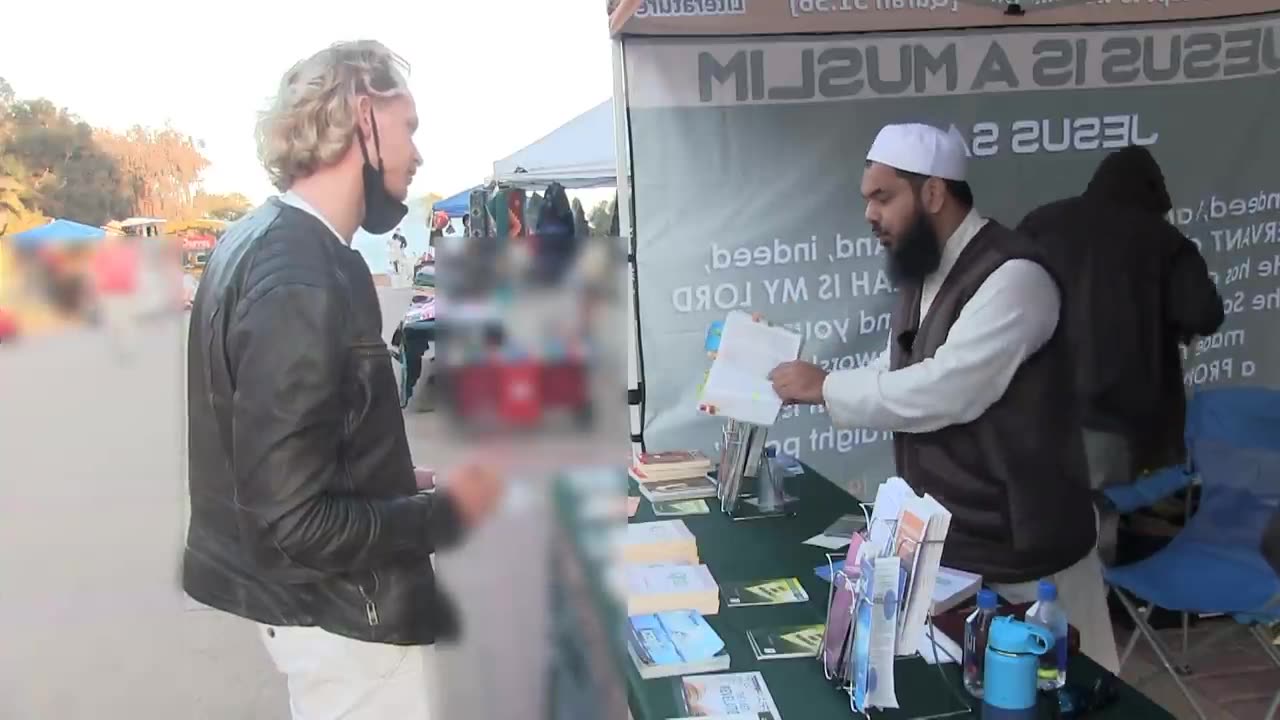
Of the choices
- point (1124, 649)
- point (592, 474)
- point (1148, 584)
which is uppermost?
point (592, 474)

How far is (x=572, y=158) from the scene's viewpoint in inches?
115

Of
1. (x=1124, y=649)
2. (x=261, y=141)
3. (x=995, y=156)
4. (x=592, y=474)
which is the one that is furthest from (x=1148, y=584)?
(x=261, y=141)

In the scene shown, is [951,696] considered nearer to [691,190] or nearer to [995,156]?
[691,190]

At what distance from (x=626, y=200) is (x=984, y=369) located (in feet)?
4.60

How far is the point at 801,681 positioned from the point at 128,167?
3.94 ft

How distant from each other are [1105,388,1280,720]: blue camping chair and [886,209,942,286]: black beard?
1294mm

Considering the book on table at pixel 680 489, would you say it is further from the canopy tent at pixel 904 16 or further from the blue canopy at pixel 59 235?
the blue canopy at pixel 59 235

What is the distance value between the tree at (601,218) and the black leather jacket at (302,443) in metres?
0.34

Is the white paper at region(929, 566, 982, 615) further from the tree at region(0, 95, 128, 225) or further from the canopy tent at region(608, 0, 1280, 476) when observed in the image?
the canopy tent at region(608, 0, 1280, 476)

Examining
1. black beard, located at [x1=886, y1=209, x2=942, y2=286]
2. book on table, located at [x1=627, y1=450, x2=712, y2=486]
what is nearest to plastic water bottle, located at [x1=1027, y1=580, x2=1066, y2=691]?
black beard, located at [x1=886, y1=209, x2=942, y2=286]

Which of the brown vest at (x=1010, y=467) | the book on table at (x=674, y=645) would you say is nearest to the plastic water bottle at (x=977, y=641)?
the book on table at (x=674, y=645)

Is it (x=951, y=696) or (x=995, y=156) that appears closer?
(x=951, y=696)

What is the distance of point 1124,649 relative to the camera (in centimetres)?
298

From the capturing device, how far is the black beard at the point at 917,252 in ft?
6.97
